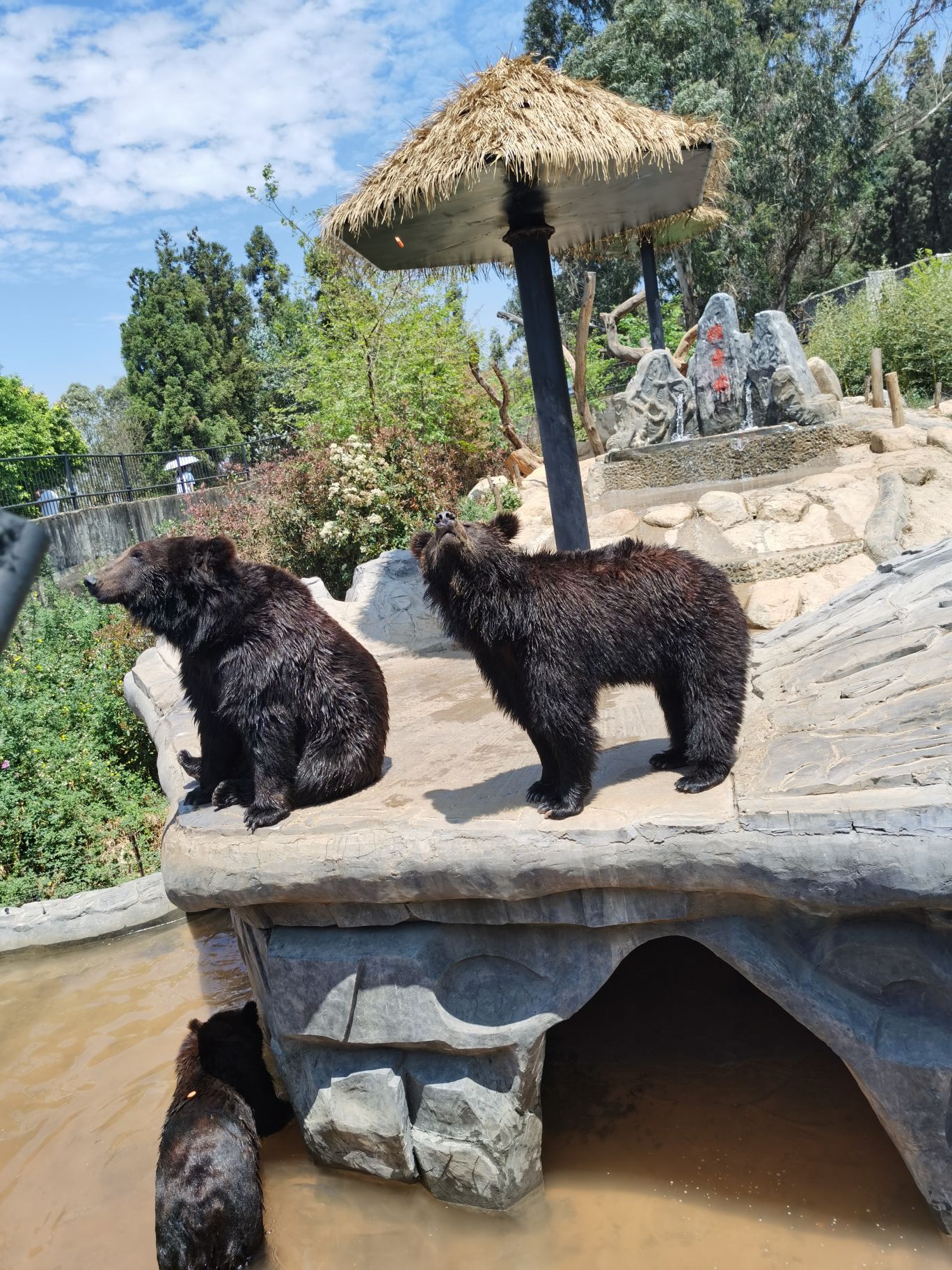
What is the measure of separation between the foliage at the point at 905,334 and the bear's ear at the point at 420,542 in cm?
1333

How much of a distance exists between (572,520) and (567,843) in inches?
141

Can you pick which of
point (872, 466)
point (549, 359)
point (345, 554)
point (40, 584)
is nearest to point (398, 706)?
point (549, 359)

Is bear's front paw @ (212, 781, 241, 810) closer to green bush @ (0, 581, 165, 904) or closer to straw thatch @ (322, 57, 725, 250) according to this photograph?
green bush @ (0, 581, 165, 904)

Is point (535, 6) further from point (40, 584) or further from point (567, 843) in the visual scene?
point (567, 843)

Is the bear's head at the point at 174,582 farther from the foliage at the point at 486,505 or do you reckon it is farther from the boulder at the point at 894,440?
the boulder at the point at 894,440

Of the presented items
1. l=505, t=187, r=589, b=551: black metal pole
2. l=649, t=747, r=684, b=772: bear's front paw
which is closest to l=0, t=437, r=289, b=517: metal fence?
l=505, t=187, r=589, b=551: black metal pole

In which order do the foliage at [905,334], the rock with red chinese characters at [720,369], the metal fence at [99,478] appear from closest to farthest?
1. the rock with red chinese characters at [720,369]
2. the foliage at [905,334]
3. the metal fence at [99,478]

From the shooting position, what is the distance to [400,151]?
5.32 m

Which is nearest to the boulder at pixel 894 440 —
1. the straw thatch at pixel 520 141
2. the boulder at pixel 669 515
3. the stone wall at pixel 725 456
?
the stone wall at pixel 725 456

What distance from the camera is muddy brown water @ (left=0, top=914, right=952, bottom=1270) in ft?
10.1

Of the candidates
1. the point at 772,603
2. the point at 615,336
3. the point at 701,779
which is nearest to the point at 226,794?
the point at 701,779

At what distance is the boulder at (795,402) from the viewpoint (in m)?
9.88

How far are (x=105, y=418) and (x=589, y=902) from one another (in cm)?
4510

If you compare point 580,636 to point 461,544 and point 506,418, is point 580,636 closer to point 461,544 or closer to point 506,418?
point 461,544
